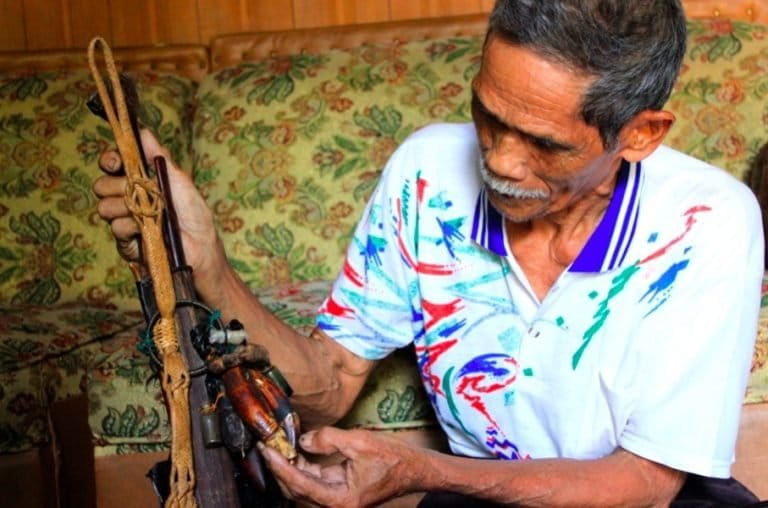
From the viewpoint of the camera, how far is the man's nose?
48.3 inches

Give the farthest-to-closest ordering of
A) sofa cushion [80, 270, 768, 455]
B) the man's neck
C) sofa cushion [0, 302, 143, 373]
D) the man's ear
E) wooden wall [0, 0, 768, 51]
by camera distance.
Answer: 1. wooden wall [0, 0, 768, 51]
2. sofa cushion [0, 302, 143, 373]
3. sofa cushion [80, 270, 768, 455]
4. the man's neck
5. the man's ear

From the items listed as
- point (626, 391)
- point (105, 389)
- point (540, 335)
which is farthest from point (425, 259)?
point (105, 389)

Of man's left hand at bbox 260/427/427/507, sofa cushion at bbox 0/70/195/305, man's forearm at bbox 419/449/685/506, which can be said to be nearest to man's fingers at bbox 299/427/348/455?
man's left hand at bbox 260/427/427/507

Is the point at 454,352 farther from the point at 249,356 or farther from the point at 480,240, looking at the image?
the point at 249,356

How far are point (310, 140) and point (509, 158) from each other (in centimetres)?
127

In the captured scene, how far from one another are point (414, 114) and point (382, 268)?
3.32 ft

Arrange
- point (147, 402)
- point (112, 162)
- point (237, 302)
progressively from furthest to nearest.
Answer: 1. point (147, 402)
2. point (237, 302)
3. point (112, 162)

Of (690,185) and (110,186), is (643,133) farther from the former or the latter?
(110,186)

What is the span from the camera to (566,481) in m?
1.26

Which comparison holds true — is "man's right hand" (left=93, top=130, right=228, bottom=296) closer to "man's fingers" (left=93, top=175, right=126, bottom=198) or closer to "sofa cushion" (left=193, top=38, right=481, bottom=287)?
"man's fingers" (left=93, top=175, right=126, bottom=198)

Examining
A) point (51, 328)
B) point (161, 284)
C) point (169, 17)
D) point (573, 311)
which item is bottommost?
point (51, 328)

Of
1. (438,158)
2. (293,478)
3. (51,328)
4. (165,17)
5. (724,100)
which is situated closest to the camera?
(293,478)

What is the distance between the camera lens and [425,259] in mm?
1447

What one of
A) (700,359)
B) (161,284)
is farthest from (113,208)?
(700,359)
